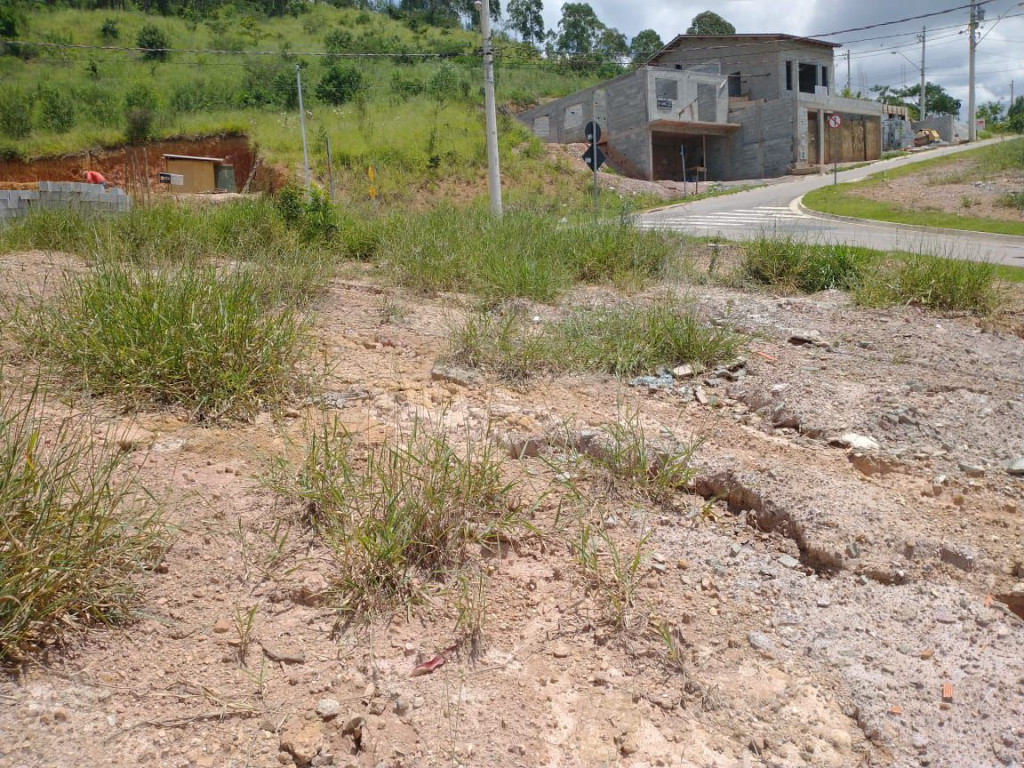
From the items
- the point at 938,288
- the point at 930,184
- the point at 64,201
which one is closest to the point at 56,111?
the point at 64,201

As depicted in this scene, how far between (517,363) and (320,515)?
1.96m

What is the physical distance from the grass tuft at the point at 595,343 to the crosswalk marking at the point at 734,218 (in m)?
11.7

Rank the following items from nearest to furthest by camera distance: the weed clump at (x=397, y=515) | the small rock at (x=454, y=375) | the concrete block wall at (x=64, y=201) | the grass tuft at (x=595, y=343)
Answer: the weed clump at (x=397, y=515) < the small rock at (x=454, y=375) < the grass tuft at (x=595, y=343) < the concrete block wall at (x=64, y=201)

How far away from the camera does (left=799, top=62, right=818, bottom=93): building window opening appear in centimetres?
4025

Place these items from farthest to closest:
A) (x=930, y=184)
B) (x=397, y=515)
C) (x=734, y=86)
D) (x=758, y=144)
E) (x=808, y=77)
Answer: (x=808, y=77) → (x=734, y=86) → (x=758, y=144) → (x=930, y=184) → (x=397, y=515)

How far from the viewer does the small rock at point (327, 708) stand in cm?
190

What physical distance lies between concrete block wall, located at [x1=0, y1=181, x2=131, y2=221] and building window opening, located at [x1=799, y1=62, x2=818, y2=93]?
40.0m

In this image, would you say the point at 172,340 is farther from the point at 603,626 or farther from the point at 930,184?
the point at 930,184

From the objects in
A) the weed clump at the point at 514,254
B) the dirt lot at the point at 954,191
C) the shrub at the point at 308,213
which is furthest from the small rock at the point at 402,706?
the dirt lot at the point at 954,191

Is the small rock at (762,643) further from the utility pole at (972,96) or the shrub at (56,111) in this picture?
the utility pole at (972,96)

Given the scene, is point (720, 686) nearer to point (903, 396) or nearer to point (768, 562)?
point (768, 562)

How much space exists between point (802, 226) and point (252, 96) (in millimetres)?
26878

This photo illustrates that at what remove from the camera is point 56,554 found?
198 cm

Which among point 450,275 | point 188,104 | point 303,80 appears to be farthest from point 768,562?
point 303,80
